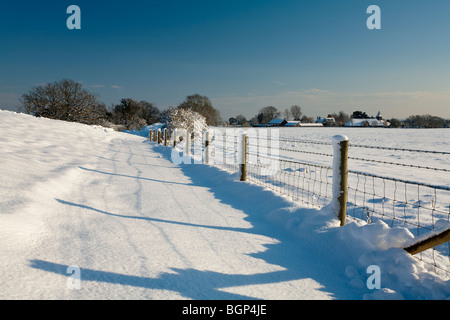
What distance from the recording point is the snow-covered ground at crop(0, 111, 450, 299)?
203 centimetres

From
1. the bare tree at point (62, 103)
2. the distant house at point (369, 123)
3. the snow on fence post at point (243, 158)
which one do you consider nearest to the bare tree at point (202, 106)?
the bare tree at point (62, 103)

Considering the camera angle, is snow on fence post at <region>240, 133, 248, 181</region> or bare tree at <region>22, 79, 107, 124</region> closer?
snow on fence post at <region>240, 133, 248, 181</region>

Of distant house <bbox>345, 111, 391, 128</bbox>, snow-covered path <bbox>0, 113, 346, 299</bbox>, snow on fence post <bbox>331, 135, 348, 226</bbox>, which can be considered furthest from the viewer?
distant house <bbox>345, 111, 391, 128</bbox>

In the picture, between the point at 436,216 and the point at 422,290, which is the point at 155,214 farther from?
the point at 436,216

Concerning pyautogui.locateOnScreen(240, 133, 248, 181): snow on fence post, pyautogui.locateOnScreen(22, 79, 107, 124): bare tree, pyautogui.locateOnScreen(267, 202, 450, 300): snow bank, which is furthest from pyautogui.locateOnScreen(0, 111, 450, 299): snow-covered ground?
pyautogui.locateOnScreen(22, 79, 107, 124): bare tree

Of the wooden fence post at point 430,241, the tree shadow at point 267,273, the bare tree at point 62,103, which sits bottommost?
the tree shadow at point 267,273

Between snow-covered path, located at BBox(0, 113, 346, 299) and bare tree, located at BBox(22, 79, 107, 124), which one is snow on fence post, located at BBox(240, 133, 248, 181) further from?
bare tree, located at BBox(22, 79, 107, 124)

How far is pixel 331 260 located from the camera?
8.93 ft

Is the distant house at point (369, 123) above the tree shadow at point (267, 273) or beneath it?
above

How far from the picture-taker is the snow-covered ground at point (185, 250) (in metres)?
2.03

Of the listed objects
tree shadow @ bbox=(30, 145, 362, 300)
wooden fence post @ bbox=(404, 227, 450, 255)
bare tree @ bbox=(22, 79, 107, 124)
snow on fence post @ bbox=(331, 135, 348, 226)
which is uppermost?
bare tree @ bbox=(22, 79, 107, 124)

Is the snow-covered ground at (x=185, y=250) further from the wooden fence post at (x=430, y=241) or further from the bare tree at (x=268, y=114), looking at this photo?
the bare tree at (x=268, y=114)

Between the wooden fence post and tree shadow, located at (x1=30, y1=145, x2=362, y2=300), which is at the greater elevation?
the wooden fence post

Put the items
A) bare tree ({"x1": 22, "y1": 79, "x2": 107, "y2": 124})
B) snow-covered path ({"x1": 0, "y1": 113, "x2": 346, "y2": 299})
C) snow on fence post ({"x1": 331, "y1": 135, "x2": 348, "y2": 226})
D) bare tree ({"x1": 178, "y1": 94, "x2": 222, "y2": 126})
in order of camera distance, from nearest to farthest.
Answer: snow-covered path ({"x1": 0, "y1": 113, "x2": 346, "y2": 299})
snow on fence post ({"x1": 331, "y1": 135, "x2": 348, "y2": 226})
bare tree ({"x1": 22, "y1": 79, "x2": 107, "y2": 124})
bare tree ({"x1": 178, "y1": 94, "x2": 222, "y2": 126})
